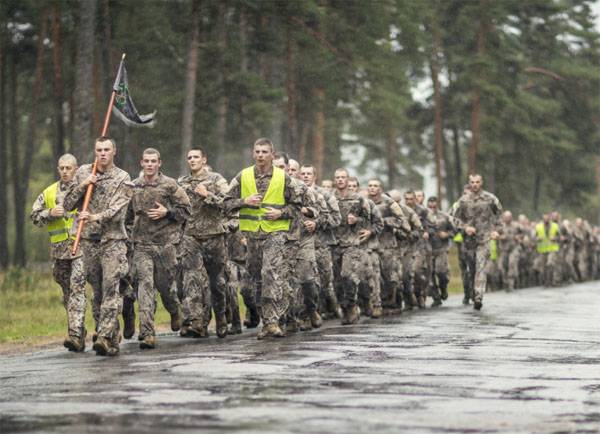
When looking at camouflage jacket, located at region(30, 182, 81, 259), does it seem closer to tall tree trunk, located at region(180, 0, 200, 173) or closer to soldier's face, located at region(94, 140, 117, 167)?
soldier's face, located at region(94, 140, 117, 167)

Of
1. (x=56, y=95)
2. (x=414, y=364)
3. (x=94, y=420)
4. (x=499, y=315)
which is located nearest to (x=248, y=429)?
(x=94, y=420)

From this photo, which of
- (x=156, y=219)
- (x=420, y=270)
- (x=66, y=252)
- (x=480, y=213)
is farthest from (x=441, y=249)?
(x=66, y=252)

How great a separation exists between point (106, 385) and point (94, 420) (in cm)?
206

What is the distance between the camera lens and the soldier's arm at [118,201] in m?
14.1

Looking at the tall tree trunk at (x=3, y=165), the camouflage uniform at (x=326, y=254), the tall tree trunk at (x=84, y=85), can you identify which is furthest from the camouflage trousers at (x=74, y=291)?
the tall tree trunk at (x=3, y=165)

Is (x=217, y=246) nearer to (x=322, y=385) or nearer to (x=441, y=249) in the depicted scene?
(x=322, y=385)

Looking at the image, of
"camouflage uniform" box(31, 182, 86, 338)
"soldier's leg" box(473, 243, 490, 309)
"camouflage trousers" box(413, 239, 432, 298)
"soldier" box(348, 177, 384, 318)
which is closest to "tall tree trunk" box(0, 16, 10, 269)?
"camouflage trousers" box(413, 239, 432, 298)

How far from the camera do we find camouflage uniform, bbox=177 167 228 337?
53.6 feet

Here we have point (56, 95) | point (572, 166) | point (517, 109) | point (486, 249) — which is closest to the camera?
point (486, 249)

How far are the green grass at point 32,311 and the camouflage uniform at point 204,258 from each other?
7.16 ft

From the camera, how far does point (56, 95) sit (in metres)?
42.5

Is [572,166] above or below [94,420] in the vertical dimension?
above

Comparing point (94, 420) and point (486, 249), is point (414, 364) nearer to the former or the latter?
point (94, 420)

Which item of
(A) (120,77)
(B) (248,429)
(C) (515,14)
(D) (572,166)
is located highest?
(C) (515,14)
